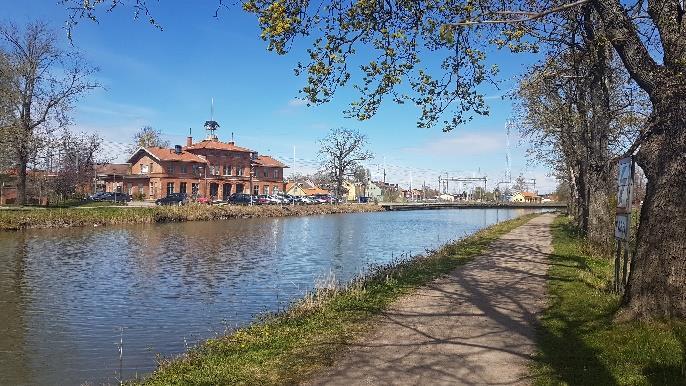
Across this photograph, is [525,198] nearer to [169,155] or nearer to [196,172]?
[196,172]

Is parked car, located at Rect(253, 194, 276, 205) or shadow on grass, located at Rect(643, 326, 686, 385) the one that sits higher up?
parked car, located at Rect(253, 194, 276, 205)

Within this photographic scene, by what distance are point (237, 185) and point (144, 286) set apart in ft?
238

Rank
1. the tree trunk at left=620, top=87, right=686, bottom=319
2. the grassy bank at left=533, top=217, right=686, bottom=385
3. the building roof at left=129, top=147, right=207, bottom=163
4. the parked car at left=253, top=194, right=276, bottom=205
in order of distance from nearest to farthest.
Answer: the grassy bank at left=533, top=217, right=686, bottom=385
the tree trunk at left=620, top=87, right=686, bottom=319
the parked car at left=253, top=194, right=276, bottom=205
the building roof at left=129, top=147, right=207, bottom=163

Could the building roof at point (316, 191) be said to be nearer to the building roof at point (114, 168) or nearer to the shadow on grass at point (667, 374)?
the building roof at point (114, 168)

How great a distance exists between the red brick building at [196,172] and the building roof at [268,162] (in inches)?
9.9

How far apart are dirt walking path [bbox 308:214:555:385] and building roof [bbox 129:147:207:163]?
69870 millimetres

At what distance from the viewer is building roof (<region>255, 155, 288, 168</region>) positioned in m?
95.0

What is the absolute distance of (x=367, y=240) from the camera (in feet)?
115

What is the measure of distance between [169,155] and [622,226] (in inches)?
2976

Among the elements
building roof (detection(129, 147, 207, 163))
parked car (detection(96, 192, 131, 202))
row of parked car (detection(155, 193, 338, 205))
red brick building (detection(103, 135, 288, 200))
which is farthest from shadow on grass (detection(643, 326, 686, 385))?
building roof (detection(129, 147, 207, 163))

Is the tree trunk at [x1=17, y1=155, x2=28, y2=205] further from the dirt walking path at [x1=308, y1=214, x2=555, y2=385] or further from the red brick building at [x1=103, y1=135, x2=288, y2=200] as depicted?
the dirt walking path at [x1=308, y1=214, x2=555, y2=385]

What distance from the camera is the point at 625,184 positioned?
10781 mm

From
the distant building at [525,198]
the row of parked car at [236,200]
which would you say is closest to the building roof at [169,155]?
the row of parked car at [236,200]

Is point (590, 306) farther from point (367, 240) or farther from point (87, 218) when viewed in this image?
point (87, 218)
